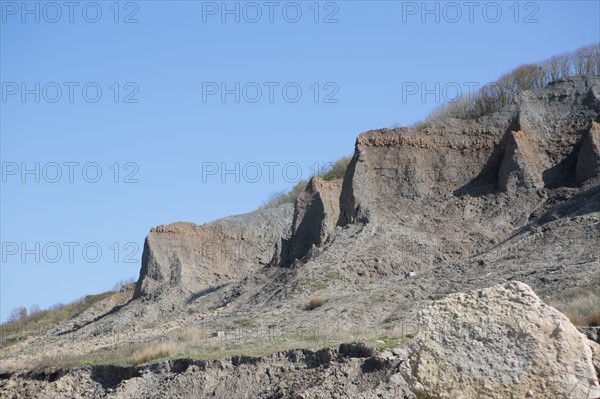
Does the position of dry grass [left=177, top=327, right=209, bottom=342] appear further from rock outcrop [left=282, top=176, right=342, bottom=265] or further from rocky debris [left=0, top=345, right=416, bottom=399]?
rock outcrop [left=282, top=176, right=342, bottom=265]

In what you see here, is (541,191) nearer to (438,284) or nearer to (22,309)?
(438,284)

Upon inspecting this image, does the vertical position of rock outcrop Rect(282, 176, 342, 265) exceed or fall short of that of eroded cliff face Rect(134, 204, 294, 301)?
it exceeds it

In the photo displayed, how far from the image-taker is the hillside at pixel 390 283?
12.5 m

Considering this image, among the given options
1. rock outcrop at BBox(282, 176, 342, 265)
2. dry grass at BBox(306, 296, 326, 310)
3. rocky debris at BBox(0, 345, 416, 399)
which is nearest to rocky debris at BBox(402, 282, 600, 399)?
rocky debris at BBox(0, 345, 416, 399)

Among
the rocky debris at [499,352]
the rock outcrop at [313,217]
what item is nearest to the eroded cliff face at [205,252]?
the rock outcrop at [313,217]

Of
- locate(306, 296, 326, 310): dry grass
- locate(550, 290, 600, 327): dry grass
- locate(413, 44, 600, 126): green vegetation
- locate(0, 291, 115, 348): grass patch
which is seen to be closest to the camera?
locate(550, 290, 600, 327): dry grass

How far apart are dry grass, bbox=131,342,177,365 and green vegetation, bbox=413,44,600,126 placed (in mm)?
23071

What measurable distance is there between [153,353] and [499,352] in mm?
13772

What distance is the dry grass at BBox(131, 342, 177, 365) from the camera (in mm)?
23875

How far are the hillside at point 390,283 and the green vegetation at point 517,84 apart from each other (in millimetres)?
6334

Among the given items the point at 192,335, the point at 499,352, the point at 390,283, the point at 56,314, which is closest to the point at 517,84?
the point at 390,283

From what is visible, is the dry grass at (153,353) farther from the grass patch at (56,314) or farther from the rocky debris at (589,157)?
the grass patch at (56,314)

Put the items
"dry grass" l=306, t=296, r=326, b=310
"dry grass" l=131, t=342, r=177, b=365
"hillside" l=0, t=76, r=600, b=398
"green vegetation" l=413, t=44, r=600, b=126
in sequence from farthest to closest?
1. "green vegetation" l=413, t=44, r=600, b=126
2. "dry grass" l=306, t=296, r=326, b=310
3. "dry grass" l=131, t=342, r=177, b=365
4. "hillside" l=0, t=76, r=600, b=398

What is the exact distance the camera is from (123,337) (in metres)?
35.0
